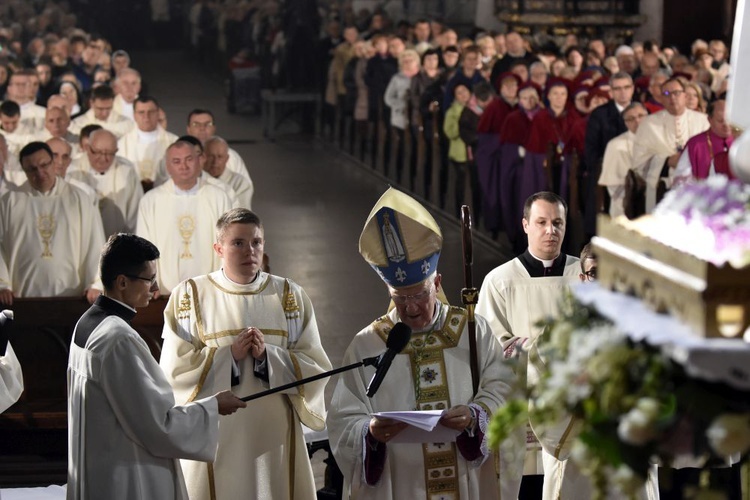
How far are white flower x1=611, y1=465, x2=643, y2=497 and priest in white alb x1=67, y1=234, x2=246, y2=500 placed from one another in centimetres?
243

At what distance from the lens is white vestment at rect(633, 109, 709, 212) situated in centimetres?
1267

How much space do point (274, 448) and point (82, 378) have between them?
131cm

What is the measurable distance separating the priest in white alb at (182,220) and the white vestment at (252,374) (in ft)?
10.2

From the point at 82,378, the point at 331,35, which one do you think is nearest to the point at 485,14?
the point at 331,35

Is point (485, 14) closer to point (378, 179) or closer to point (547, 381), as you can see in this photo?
point (378, 179)

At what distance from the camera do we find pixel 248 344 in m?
5.81

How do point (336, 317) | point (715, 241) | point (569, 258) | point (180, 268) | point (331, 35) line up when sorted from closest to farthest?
point (715, 241) < point (569, 258) < point (180, 268) < point (336, 317) < point (331, 35)

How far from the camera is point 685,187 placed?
305cm

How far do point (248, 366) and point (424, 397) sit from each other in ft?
3.23

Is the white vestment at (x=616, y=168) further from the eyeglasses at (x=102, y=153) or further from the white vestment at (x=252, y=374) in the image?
the white vestment at (x=252, y=374)

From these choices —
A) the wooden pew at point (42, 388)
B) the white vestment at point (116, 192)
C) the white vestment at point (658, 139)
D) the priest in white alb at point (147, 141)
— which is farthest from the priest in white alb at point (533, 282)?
the priest in white alb at point (147, 141)

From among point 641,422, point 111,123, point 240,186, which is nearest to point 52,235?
point 240,186

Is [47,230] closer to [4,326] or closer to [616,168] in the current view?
[4,326]

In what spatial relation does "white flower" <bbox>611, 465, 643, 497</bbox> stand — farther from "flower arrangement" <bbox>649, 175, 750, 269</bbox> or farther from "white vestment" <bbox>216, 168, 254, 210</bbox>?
"white vestment" <bbox>216, 168, 254, 210</bbox>
